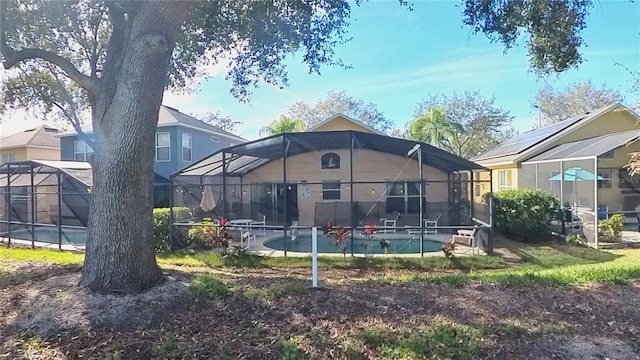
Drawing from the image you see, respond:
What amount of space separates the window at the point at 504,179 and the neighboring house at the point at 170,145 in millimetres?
16248

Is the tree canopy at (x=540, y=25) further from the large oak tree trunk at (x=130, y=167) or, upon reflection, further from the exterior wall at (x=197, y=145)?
the exterior wall at (x=197, y=145)

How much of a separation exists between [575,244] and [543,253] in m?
2.43

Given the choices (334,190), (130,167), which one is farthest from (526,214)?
(130,167)

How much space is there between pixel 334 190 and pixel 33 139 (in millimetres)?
23019

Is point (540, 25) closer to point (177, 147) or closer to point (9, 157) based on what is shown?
point (177, 147)

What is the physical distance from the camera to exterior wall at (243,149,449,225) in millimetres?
18469

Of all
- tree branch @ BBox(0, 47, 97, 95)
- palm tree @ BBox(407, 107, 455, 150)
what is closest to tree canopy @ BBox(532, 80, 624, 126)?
palm tree @ BBox(407, 107, 455, 150)

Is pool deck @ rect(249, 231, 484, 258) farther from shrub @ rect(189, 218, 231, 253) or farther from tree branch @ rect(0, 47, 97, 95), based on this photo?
tree branch @ rect(0, 47, 97, 95)

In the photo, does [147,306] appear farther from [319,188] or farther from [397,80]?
[397,80]

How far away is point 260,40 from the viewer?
8.38 meters

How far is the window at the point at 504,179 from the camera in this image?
21.2m

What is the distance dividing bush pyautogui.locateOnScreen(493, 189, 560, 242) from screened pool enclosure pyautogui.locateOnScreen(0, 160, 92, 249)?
46.9 ft

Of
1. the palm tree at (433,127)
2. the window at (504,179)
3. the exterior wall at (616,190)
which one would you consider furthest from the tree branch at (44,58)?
the palm tree at (433,127)

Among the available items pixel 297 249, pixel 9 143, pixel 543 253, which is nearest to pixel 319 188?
pixel 297 249
